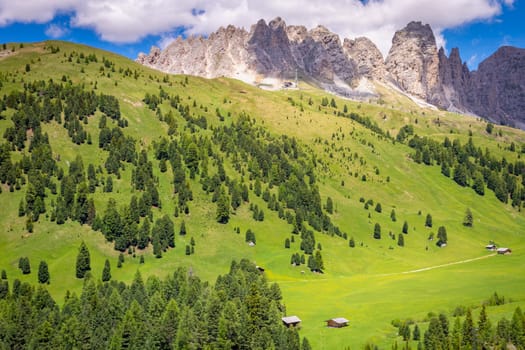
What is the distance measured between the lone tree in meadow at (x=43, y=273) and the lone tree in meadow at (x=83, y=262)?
30.6 feet

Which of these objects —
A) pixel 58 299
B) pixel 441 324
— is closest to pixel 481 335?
pixel 441 324

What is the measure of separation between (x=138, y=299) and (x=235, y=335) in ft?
103

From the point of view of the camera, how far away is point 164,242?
17388 cm

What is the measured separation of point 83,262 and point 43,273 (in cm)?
1213

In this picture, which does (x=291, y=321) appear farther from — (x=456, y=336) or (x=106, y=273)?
(x=106, y=273)

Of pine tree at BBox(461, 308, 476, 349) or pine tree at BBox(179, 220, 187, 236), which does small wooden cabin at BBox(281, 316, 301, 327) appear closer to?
pine tree at BBox(461, 308, 476, 349)

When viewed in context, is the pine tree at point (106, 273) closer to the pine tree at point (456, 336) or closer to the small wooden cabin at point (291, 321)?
the small wooden cabin at point (291, 321)

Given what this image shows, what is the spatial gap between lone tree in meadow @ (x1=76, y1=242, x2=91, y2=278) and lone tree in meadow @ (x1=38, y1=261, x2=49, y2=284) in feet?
30.6

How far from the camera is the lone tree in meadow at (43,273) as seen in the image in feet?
477

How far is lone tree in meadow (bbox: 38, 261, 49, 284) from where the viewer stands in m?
145

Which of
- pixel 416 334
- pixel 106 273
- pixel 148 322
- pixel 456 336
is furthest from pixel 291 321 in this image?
pixel 106 273

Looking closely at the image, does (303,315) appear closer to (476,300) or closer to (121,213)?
(476,300)

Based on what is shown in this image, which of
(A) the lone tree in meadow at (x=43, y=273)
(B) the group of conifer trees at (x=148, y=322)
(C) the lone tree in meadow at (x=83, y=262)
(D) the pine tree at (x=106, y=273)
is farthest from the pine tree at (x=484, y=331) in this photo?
(A) the lone tree in meadow at (x=43, y=273)

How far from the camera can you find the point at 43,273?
478 feet
